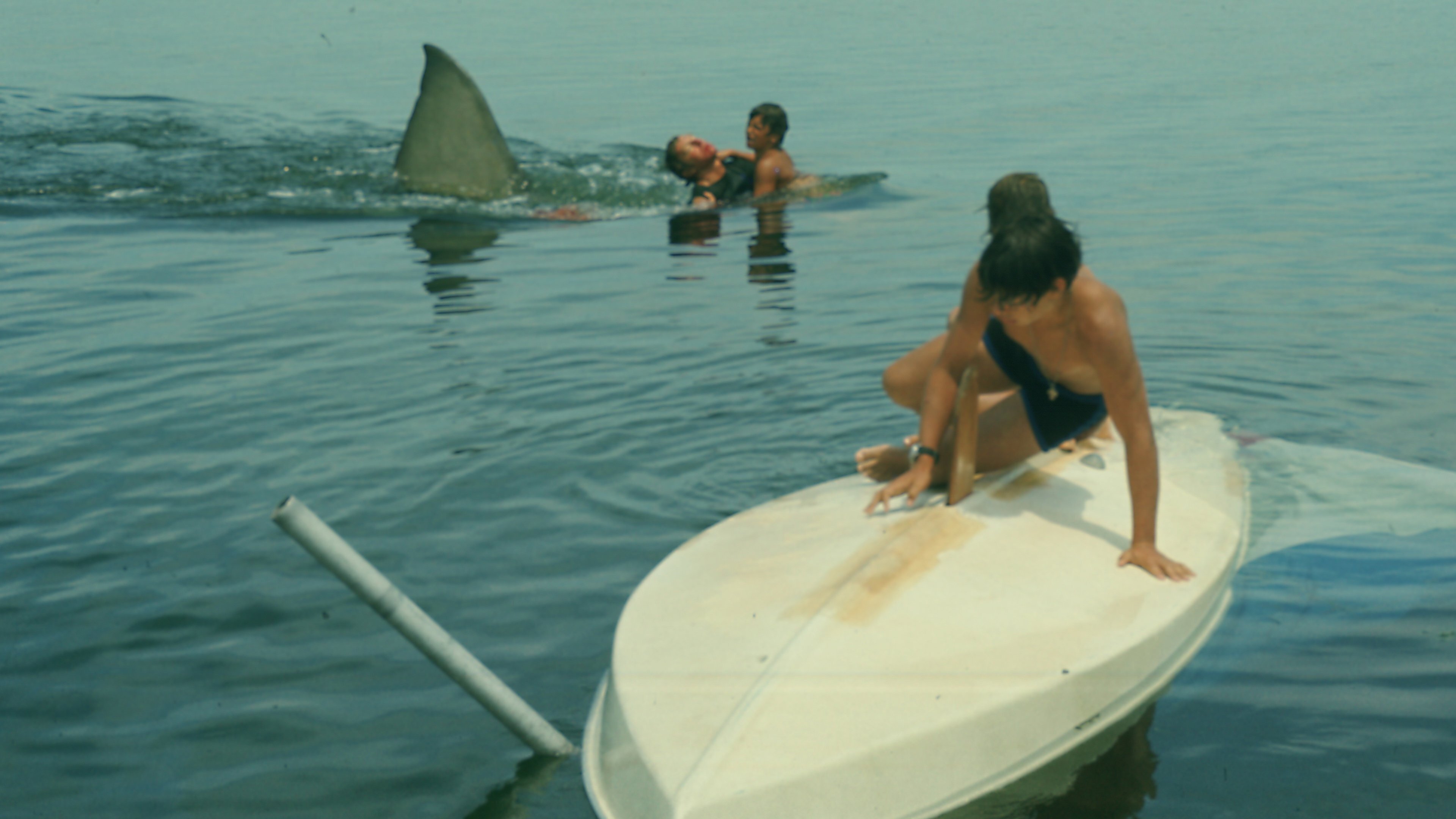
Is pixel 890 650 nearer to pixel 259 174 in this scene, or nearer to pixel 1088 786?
pixel 1088 786

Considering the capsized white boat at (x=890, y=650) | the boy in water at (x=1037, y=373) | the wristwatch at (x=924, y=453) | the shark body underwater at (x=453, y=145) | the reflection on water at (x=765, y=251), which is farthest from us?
the shark body underwater at (x=453, y=145)

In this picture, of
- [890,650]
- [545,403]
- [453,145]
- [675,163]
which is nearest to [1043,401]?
[890,650]

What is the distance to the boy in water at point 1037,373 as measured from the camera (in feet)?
11.0

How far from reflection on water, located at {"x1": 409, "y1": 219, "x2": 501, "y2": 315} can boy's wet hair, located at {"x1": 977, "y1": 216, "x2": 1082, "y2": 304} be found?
4.99 metres

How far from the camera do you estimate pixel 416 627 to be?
2730 mm

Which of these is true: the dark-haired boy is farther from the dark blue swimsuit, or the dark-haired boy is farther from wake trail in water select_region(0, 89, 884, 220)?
the dark blue swimsuit

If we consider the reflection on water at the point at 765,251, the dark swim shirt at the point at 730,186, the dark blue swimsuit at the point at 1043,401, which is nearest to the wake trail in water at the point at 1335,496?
the dark blue swimsuit at the point at 1043,401

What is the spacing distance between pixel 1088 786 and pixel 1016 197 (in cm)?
202

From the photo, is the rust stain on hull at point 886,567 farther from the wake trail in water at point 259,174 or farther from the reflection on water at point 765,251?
the wake trail in water at point 259,174

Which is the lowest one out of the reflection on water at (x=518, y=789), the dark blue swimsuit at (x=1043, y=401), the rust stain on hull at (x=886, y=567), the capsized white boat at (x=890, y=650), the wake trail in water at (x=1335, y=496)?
the reflection on water at (x=518, y=789)

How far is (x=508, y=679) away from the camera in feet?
11.9

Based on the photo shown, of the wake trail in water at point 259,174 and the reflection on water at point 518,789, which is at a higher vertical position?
the wake trail in water at point 259,174

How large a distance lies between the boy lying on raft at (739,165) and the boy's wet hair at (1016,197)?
700cm

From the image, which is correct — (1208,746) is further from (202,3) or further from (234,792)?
(202,3)
